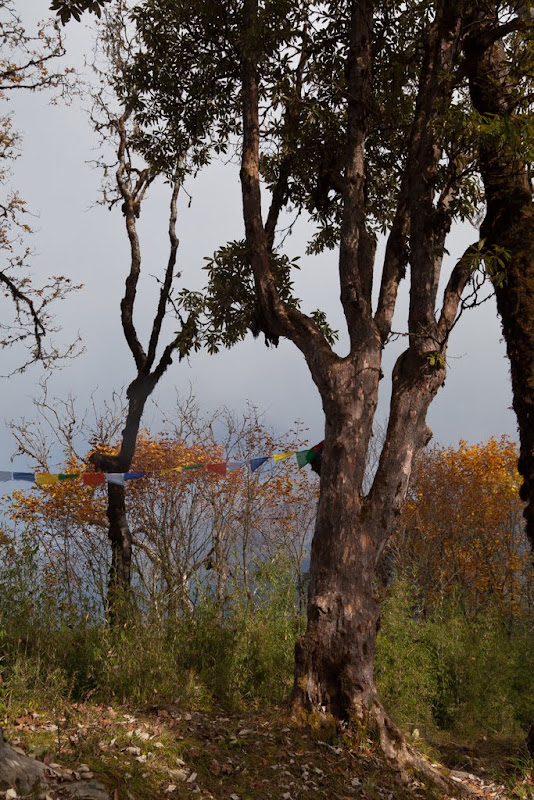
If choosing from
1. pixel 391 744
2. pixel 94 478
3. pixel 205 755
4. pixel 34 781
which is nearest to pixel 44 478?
pixel 94 478

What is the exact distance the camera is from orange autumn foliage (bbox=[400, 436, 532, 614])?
17.6m

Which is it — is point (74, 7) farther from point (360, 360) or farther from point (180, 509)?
point (180, 509)

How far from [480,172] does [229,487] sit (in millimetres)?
9244

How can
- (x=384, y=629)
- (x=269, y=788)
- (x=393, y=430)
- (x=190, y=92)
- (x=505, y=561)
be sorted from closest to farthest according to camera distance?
(x=269, y=788)
(x=393, y=430)
(x=384, y=629)
(x=190, y=92)
(x=505, y=561)

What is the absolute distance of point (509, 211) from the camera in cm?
761

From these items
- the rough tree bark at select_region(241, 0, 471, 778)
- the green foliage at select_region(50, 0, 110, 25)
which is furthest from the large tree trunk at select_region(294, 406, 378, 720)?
the green foliage at select_region(50, 0, 110, 25)

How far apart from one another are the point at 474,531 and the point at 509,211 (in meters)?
11.9

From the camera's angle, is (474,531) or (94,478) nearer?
(94,478)

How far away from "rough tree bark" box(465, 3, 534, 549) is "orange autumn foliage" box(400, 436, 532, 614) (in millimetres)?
10625

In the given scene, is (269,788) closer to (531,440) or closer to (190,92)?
(531,440)

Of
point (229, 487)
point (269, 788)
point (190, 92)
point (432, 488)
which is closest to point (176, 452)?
point (229, 487)

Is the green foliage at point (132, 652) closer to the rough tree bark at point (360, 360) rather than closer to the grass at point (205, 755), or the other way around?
the grass at point (205, 755)

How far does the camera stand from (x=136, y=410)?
34.2 ft

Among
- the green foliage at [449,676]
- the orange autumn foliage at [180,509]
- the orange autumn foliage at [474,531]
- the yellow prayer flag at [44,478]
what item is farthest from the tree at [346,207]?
the orange autumn foliage at [474,531]
